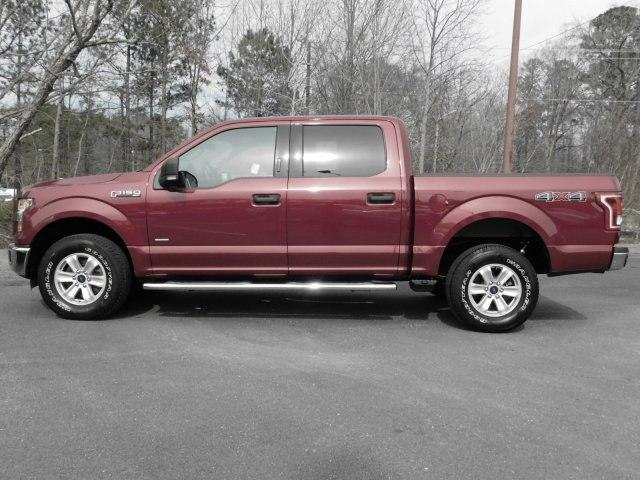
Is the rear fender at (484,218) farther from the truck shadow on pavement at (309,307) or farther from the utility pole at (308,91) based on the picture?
the utility pole at (308,91)

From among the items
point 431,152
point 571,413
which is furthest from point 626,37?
point 571,413

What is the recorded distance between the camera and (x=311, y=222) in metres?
4.93

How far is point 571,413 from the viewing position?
3186 millimetres

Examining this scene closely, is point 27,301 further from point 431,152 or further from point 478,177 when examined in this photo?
point 431,152

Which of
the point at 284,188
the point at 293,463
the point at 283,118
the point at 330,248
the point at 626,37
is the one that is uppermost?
the point at 626,37

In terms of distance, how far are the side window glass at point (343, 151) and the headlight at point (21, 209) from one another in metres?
2.73

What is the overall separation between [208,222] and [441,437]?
300 cm

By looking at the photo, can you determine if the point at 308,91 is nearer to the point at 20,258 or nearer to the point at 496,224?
the point at 496,224

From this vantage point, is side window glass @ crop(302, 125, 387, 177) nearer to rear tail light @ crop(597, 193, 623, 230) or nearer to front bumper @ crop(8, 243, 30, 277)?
rear tail light @ crop(597, 193, 623, 230)

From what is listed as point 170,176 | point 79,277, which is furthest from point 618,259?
point 79,277

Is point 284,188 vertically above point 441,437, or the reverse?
point 284,188

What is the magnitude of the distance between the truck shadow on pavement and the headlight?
4.30 ft

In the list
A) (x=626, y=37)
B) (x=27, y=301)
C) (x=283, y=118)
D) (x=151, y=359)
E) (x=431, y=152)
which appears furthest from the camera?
(x=626, y=37)

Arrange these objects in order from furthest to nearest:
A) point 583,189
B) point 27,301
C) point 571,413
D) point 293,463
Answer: point 27,301 < point 583,189 < point 571,413 < point 293,463
